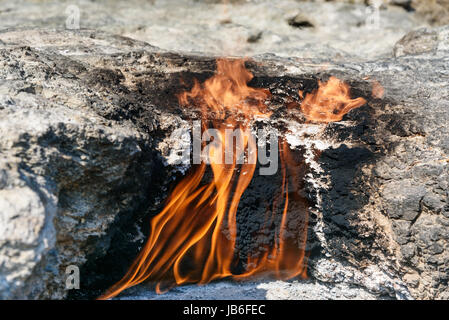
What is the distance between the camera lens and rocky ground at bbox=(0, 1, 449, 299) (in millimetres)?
2545

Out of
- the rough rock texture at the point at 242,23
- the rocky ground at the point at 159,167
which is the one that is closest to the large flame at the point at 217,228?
the rocky ground at the point at 159,167

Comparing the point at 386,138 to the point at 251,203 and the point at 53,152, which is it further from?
the point at 53,152

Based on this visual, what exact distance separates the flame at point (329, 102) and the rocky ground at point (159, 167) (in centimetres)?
A: 9

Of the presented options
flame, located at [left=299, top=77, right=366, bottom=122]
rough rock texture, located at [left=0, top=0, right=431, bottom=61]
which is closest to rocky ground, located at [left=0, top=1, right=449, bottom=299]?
flame, located at [left=299, top=77, right=366, bottom=122]

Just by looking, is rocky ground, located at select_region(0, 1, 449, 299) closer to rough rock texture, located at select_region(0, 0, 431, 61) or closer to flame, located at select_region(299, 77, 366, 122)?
flame, located at select_region(299, 77, 366, 122)

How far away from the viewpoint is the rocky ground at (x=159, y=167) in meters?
2.54

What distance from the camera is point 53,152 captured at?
2.60 m

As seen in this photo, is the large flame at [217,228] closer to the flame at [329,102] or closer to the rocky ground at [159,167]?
the rocky ground at [159,167]

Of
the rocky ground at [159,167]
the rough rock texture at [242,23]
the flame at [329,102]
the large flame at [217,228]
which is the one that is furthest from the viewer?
the rough rock texture at [242,23]

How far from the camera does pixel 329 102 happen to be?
3.77 m

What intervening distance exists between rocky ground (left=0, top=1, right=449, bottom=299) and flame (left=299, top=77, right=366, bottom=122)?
0.09 metres

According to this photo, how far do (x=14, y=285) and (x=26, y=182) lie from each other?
529 millimetres

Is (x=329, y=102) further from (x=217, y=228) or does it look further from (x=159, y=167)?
(x=159, y=167)

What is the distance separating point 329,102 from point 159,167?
5.07 feet
